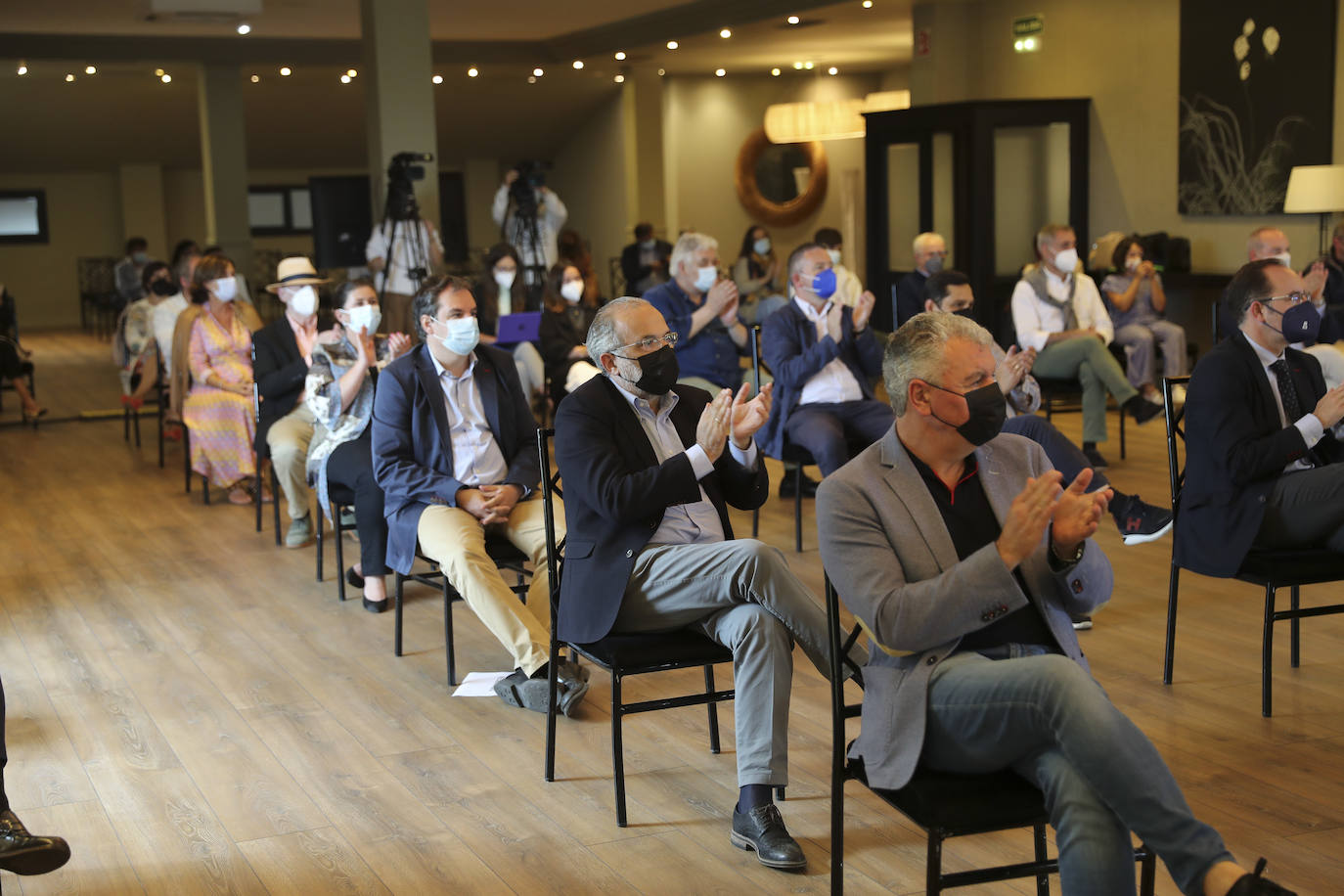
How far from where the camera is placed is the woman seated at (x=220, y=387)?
659cm

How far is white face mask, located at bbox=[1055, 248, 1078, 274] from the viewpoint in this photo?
6.99 meters

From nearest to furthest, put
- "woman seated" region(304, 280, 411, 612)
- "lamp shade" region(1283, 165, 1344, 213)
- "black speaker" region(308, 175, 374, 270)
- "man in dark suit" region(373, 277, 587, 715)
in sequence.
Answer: "man in dark suit" region(373, 277, 587, 715) < "woman seated" region(304, 280, 411, 612) < "lamp shade" region(1283, 165, 1344, 213) < "black speaker" region(308, 175, 374, 270)

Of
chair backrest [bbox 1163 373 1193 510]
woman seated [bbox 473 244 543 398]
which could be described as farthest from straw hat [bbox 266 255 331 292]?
chair backrest [bbox 1163 373 1193 510]

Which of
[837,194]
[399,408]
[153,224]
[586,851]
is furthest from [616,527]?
[153,224]

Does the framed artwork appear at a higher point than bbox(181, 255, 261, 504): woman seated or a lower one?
higher

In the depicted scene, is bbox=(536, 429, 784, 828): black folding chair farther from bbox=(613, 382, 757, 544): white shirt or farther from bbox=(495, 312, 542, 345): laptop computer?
bbox=(495, 312, 542, 345): laptop computer

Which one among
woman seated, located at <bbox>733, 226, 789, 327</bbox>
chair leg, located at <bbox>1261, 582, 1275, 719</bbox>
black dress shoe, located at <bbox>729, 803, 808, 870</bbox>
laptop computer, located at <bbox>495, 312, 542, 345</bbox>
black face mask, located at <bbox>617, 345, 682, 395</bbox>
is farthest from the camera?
woman seated, located at <bbox>733, 226, 789, 327</bbox>

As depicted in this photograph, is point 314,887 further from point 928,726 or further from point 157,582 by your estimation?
point 157,582

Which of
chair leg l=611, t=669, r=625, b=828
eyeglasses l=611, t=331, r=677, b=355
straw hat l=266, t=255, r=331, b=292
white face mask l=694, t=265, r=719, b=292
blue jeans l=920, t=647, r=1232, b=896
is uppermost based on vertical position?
straw hat l=266, t=255, r=331, b=292

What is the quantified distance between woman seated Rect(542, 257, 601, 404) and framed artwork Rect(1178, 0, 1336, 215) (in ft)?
16.0

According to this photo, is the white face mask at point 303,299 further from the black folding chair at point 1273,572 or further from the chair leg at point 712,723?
the black folding chair at point 1273,572

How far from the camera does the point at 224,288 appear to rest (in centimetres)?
650

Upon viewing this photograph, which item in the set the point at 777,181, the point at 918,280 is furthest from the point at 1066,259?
the point at 777,181

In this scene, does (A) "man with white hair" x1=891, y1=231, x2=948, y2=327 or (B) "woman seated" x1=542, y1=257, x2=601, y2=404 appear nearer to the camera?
(A) "man with white hair" x1=891, y1=231, x2=948, y2=327
